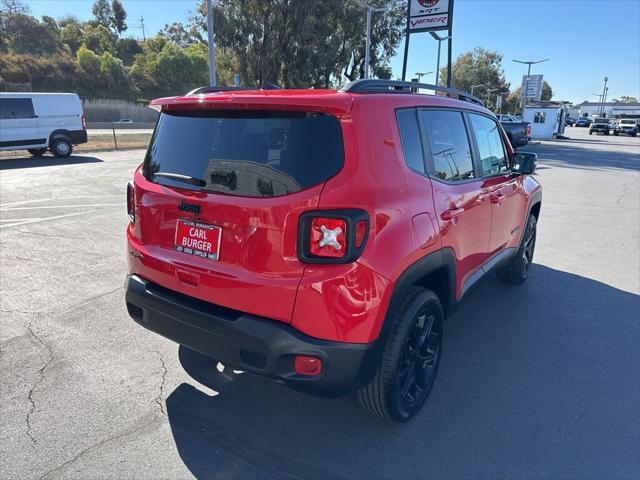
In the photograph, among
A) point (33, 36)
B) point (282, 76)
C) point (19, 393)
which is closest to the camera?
point (19, 393)

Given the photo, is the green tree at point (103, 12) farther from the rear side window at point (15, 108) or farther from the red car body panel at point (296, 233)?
the red car body panel at point (296, 233)

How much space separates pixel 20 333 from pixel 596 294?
5564mm

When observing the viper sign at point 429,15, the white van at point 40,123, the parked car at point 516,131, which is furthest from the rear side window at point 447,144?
the parked car at point 516,131

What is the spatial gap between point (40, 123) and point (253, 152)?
16.7 metres

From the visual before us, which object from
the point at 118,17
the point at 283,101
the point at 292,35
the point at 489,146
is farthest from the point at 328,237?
the point at 118,17

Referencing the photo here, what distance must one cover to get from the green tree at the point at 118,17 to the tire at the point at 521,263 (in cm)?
11256

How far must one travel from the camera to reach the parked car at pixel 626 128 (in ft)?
160

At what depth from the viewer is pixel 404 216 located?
7.70ft

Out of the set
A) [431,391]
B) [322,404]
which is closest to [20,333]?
[322,404]

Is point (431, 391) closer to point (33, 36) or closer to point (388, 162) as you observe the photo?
point (388, 162)

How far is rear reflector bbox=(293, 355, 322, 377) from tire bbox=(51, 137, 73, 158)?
17.2 m

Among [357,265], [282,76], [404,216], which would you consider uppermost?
[282,76]

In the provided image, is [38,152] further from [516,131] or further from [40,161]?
[516,131]

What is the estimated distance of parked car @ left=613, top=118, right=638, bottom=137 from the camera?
48719 millimetres
